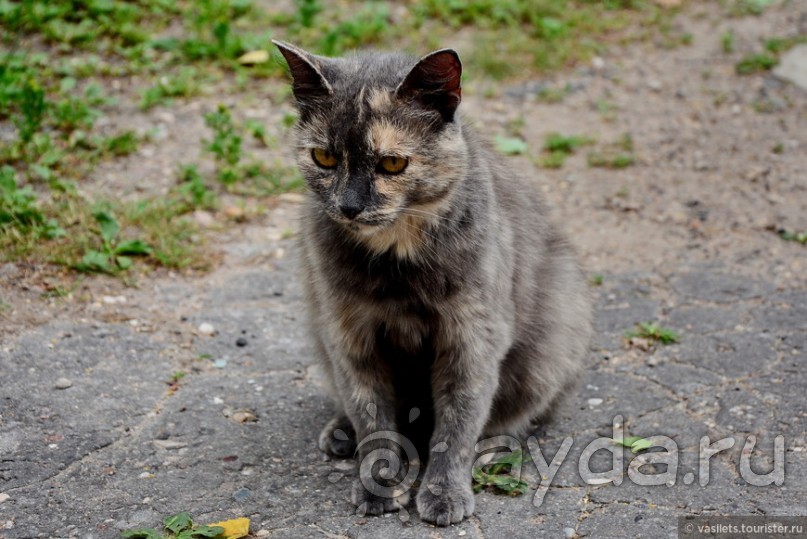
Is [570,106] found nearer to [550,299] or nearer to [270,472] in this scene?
[550,299]

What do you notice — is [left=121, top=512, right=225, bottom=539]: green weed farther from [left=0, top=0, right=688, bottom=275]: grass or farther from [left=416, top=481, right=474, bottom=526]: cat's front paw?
[left=0, top=0, right=688, bottom=275]: grass

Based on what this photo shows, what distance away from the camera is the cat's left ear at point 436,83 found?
10.4ft

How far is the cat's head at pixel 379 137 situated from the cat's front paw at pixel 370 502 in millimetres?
969

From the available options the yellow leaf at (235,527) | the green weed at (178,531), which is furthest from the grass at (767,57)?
the green weed at (178,531)

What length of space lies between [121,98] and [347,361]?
3.80m

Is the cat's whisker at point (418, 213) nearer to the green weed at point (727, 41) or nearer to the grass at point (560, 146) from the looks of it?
the grass at point (560, 146)

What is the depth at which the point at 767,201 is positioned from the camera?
6000 millimetres

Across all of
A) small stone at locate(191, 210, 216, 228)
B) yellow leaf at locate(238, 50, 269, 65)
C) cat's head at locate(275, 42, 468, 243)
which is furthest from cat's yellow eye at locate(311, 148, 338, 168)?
yellow leaf at locate(238, 50, 269, 65)

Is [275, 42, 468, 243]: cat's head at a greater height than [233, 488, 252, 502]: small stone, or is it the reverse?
[275, 42, 468, 243]: cat's head

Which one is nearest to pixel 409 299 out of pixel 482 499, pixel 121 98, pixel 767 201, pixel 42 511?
pixel 482 499

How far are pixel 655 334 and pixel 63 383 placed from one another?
9.28 feet

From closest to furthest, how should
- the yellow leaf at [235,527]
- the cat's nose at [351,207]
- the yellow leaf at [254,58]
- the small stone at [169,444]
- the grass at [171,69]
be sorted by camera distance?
1. the cat's nose at [351,207]
2. the yellow leaf at [235,527]
3. the small stone at [169,444]
4. the grass at [171,69]
5. the yellow leaf at [254,58]

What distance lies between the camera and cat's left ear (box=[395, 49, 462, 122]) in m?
3.16

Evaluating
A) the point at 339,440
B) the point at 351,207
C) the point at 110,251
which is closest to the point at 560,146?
the point at 110,251
